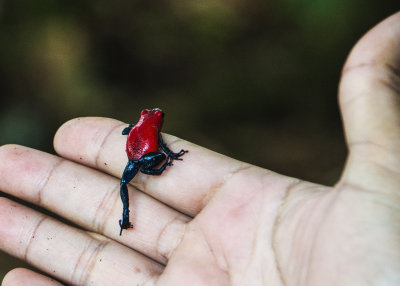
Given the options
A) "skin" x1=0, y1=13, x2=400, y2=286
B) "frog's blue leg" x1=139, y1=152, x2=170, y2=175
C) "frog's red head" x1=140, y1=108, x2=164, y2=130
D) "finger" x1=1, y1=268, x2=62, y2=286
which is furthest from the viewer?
"frog's red head" x1=140, y1=108, x2=164, y2=130

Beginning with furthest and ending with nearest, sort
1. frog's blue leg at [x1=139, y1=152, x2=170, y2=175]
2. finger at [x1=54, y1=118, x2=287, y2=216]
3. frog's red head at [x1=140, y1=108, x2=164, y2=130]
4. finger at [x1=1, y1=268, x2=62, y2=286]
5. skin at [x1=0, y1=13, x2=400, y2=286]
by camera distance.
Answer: frog's red head at [x1=140, y1=108, x2=164, y2=130] < frog's blue leg at [x1=139, y1=152, x2=170, y2=175] < finger at [x1=1, y1=268, x2=62, y2=286] < finger at [x1=54, y1=118, x2=287, y2=216] < skin at [x1=0, y1=13, x2=400, y2=286]

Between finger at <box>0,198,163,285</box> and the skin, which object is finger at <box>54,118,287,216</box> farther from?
finger at <box>0,198,163,285</box>

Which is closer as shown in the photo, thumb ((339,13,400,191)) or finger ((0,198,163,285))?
thumb ((339,13,400,191))

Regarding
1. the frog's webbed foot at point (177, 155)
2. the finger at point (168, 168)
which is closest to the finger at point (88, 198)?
the finger at point (168, 168)

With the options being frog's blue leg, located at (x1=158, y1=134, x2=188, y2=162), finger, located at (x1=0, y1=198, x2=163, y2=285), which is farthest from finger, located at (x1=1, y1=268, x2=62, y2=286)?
frog's blue leg, located at (x1=158, y1=134, x2=188, y2=162)

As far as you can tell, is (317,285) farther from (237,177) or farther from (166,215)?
(166,215)

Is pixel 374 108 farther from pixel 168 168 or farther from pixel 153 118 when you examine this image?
pixel 153 118

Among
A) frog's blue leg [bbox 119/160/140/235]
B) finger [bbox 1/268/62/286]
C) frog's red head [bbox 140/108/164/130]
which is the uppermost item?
frog's red head [bbox 140/108/164/130]
